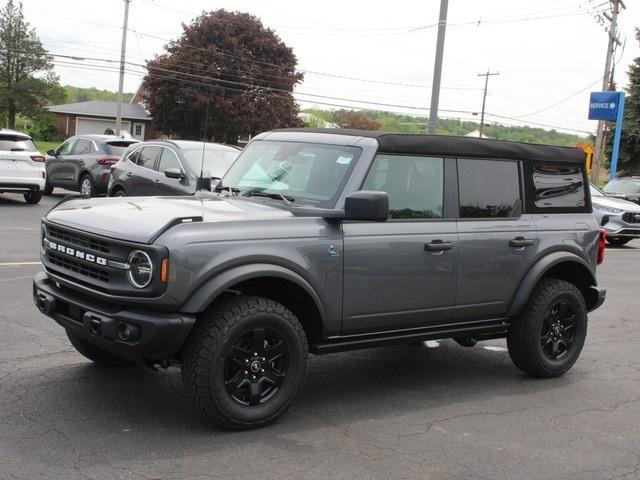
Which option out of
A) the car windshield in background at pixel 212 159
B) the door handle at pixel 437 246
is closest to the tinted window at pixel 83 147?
the car windshield in background at pixel 212 159

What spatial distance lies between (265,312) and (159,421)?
0.94m

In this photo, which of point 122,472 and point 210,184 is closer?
point 122,472

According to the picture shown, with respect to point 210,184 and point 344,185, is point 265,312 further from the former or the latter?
point 210,184

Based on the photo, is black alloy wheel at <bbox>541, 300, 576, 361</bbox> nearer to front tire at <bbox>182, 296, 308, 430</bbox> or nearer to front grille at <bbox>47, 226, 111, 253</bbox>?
front tire at <bbox>182, 296, 308, 430</bbox>

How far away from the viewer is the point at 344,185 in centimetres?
500

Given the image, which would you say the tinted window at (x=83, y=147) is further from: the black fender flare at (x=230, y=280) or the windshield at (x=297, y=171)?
the black fender flare at (x=230, y=280)

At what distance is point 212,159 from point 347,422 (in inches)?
342

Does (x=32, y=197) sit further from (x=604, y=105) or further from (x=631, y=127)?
(x=631, y=127)

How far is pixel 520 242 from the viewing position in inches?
224

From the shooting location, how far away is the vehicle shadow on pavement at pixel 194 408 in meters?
4.27

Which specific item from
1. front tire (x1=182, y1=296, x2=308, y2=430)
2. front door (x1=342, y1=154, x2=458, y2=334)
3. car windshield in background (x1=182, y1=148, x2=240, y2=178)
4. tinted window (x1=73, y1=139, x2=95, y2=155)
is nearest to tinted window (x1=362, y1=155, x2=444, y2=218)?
front door (x1=342, y1=154, x2=458, y2=334)

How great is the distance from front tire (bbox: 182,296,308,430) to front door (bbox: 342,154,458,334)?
50 cm

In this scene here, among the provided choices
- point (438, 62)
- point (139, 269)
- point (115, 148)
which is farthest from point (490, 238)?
point (115, 148)

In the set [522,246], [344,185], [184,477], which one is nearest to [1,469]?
[184,477]
